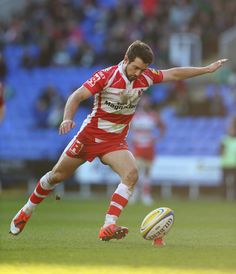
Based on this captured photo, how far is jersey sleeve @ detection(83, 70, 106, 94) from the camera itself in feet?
33.6

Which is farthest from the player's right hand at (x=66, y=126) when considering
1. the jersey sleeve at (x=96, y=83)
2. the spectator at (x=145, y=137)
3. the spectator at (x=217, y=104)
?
the spectator at (x=217, y=104)

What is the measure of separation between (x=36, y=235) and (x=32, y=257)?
2742mm

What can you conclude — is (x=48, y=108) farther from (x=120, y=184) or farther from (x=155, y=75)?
(x=120, y=184)

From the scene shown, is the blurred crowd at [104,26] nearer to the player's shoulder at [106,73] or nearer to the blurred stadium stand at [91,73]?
the blurred stadium stand at [91,73]

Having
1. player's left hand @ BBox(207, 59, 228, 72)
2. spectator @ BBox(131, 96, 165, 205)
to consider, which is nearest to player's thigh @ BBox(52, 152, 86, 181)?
player's left hand @ BBox(207, 59, 228, 72)

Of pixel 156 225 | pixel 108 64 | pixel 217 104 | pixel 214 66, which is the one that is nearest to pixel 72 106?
pixel 156 225

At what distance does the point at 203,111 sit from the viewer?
89.4 feet

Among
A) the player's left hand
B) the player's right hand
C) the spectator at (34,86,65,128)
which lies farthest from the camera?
the spectator at (34,86,65,128)

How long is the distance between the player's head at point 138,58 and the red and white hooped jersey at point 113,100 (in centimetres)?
17

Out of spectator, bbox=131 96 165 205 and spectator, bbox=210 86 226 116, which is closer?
spectator, bbox=131 96 165 205

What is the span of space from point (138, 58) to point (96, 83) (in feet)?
1.71

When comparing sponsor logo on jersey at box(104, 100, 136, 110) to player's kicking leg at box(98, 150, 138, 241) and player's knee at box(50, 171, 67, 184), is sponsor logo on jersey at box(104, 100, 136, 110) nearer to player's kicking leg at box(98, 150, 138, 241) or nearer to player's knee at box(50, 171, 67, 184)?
player's kicking leg at box(98, 150, 138, 241)

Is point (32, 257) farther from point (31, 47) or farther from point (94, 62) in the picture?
point (31, 47)

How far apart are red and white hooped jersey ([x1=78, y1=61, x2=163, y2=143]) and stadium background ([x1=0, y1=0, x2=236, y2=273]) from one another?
31.0 ft
